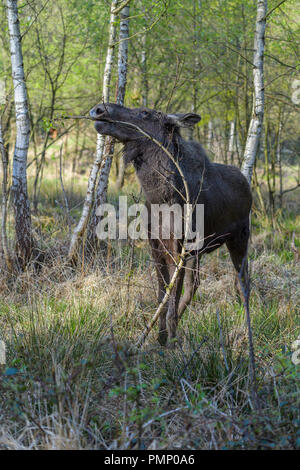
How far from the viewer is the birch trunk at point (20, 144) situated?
19.0ft

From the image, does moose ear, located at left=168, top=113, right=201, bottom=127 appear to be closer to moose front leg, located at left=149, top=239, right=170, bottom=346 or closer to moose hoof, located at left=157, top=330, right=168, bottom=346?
moose front leg, located at left=149, top=239, right=170, bottom=346

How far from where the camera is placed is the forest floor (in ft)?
9.33

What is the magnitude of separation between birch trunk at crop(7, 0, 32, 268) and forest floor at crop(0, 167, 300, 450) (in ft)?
1.72

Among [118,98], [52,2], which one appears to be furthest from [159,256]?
[52,2]

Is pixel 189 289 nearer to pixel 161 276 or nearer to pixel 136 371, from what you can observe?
pixel 161 276

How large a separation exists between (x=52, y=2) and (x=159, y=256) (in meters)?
6.80

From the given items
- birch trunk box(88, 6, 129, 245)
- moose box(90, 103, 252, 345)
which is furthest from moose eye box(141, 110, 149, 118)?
birch trunk box(88, 6, 129, 245)

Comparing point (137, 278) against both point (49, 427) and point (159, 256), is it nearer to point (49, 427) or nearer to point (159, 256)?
point (159, 256)

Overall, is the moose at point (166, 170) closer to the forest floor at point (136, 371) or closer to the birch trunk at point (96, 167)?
the forest floor at point (136, 371)

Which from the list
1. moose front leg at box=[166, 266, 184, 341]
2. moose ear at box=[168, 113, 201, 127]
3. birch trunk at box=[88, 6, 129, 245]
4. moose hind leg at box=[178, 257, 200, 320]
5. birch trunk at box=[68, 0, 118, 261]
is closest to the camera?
moose front leg at box=[166, 266, 184, 341]

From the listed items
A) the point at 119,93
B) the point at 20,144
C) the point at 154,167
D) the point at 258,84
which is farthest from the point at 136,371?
the point at 258,84

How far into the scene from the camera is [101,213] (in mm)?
6777

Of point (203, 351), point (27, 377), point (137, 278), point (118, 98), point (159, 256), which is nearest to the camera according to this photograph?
point (27, 377)

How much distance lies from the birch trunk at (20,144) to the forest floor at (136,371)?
1.72ft
